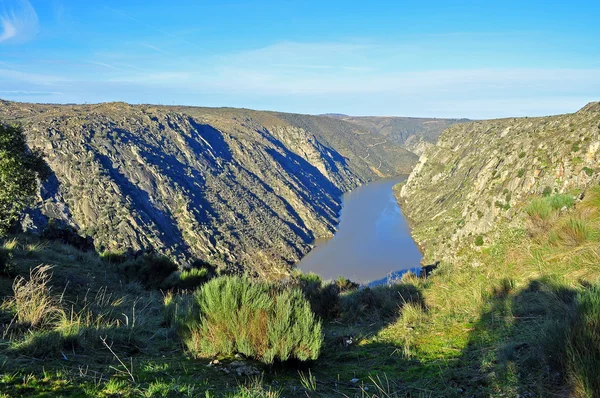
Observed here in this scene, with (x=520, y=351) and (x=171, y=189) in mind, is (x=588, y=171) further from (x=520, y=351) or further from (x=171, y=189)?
(x=171, y=189)

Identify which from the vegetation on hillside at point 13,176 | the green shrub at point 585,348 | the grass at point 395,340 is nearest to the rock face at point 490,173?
the grass at point 395,340

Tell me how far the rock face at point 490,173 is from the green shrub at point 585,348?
271 inches

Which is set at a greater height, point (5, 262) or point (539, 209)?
point (539, 209)

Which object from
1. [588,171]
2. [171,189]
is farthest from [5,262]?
[171,189]

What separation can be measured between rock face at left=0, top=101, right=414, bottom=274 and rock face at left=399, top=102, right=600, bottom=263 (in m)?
22.9

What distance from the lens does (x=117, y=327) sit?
4.43 m

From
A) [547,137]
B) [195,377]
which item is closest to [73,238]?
[195,377]

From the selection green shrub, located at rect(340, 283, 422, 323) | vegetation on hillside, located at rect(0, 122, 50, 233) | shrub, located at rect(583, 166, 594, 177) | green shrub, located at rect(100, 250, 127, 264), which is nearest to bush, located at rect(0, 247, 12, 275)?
vegetation on hillside, located at rect(0, 122, 50, 233)

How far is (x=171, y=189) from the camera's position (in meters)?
54.8

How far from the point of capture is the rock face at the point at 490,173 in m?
27.7

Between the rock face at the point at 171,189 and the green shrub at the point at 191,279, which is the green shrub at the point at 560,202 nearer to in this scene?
the green shrub at the point at 191,279

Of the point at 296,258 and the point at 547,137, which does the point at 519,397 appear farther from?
the point at 296,258

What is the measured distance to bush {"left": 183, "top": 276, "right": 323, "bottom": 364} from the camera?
12.9 feet

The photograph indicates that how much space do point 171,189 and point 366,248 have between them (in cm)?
3893
